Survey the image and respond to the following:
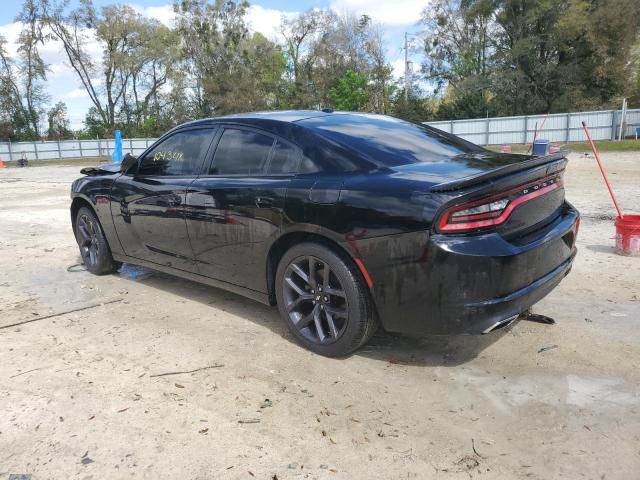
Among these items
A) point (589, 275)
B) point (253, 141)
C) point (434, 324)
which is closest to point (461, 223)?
point (434, 324)

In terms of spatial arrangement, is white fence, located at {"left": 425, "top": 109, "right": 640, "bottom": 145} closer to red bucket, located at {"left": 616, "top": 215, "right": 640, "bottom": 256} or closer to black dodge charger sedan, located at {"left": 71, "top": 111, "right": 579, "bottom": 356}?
red bucket, located at {"left": 616, "top": 215, "right": 640, "bottom": 256}

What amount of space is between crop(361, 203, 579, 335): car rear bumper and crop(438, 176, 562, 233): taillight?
6 cm

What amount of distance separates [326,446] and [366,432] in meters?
0.23

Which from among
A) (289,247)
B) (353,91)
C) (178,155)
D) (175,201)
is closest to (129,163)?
(178,155)

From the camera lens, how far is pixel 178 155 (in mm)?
4445

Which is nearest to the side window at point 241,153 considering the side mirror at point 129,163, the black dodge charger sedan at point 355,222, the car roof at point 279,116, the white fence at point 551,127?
the black dodge charger sedan at point 355,222

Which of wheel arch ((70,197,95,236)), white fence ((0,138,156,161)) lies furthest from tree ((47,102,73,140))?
wheel arch ((70,197,95,236))

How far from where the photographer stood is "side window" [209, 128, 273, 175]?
376cm

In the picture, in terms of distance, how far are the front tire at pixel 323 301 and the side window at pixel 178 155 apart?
1307 mm

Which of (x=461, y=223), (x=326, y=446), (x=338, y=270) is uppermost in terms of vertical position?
(x=461, y=223)

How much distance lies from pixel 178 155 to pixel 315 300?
75.8 inches

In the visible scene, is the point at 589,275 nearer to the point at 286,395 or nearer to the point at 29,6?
the point at 286,395

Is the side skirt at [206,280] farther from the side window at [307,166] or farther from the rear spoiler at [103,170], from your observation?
the side window at [307,166]

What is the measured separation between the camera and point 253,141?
Answer: 386 centimetres
